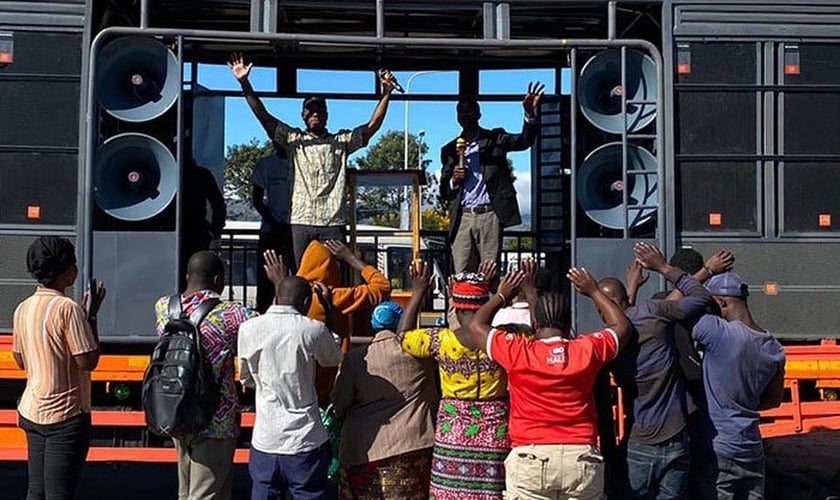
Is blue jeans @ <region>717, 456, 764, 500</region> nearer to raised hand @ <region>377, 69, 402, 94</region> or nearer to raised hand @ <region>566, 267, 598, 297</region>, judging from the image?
raised hand @ <region>566, 267, 598, 297</region>

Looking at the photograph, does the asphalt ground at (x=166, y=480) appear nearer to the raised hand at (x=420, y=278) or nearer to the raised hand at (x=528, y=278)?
the raised hand at (x=420, y=278)

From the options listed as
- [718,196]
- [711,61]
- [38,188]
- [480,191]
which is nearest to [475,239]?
[480,191]

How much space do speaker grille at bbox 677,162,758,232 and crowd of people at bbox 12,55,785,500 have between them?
54.1 inches

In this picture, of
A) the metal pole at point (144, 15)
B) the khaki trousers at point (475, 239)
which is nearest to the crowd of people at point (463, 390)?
the metal pole at point (144, 15)

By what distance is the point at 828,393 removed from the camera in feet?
18.9

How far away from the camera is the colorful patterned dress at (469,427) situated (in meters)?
4.01

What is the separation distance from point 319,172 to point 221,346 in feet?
7.77

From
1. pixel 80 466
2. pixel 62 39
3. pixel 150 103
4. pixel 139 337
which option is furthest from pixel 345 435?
pixel 62 39

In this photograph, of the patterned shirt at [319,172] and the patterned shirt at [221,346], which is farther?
the patterned shirt at [319,172]

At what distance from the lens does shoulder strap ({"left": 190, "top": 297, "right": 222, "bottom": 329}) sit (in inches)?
156

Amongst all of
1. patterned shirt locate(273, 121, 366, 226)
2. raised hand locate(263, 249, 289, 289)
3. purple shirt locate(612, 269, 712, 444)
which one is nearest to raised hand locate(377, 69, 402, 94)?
patterned shirt locate(273, 121, 366, 226)

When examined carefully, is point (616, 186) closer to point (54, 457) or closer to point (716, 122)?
point (716, 122)

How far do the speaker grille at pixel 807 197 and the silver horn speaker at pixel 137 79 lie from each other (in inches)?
153

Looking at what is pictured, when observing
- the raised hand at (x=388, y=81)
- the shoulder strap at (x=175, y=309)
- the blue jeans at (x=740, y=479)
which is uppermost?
the raised hand at (x=388, y=81)
